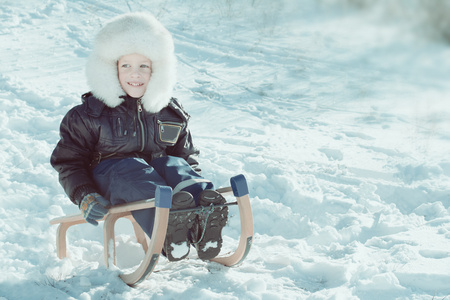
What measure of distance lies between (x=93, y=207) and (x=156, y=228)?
0.40m

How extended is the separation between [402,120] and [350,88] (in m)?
0.93

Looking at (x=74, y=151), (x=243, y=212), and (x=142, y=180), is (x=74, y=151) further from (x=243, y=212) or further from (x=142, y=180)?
(x=243, y=212)

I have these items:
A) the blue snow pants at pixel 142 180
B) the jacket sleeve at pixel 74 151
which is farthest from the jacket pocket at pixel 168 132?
the jacket sleeve at pixel 74 151

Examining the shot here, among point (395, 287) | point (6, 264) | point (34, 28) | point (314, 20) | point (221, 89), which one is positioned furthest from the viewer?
point (314, 20)

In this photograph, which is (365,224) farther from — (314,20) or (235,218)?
(314,20)

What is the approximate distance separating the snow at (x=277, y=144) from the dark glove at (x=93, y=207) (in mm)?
247

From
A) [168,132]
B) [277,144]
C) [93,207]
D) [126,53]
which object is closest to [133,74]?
[126,53]

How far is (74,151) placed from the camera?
7.93ft

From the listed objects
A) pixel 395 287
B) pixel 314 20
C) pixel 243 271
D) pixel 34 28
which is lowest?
pixel 243 271

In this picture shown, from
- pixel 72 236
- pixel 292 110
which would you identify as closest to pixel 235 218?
pixel 72 236

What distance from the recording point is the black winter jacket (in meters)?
2.39

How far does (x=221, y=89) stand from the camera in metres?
5.58

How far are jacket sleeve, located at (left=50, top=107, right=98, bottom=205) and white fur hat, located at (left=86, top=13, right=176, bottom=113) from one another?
183 mm

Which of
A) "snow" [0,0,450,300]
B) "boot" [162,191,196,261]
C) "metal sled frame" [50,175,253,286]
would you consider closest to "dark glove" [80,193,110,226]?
"metal sled frame" [50,175,253,286]
